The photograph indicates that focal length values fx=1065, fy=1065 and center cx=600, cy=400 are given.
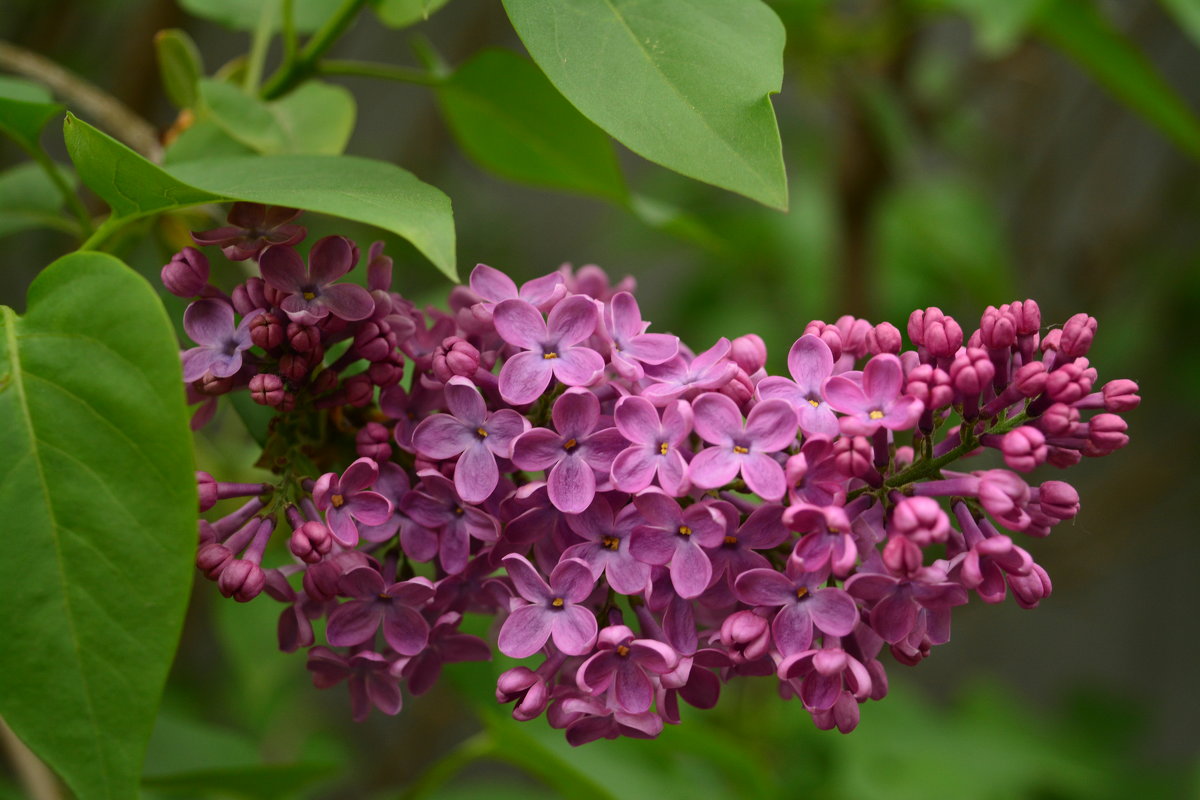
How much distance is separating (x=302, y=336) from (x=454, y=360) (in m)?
0.08

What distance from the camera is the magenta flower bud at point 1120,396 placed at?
553 millimetres

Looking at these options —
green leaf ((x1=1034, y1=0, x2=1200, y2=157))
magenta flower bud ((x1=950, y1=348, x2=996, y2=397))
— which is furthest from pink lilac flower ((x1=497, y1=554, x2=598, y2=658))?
green leaf ((x1=1034, y1=0, x2=1200, y2=157))

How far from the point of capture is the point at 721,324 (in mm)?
2154

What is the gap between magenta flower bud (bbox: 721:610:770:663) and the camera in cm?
53

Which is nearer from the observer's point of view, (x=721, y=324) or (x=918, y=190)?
(x=918, y=190)

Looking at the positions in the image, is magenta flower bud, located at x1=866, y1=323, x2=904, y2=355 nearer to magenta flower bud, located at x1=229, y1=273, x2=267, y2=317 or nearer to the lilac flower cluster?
the lilac flower cluster

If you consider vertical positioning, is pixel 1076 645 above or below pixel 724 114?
below

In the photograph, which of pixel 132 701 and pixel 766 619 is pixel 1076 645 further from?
pixel 132 701

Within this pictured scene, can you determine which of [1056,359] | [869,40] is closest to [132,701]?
[1056,359]

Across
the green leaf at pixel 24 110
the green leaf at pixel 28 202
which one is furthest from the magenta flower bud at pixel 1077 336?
the green leaf at pixel 28 202

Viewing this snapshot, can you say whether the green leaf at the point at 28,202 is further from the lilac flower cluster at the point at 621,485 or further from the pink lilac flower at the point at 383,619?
the pink lilac flower at the point at 383,619

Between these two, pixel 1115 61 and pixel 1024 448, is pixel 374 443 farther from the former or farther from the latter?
pixel 1115 61

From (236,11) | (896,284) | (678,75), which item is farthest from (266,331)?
(896,284)

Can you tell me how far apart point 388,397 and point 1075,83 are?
2.51 metres
